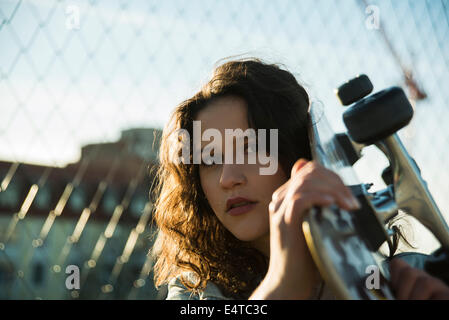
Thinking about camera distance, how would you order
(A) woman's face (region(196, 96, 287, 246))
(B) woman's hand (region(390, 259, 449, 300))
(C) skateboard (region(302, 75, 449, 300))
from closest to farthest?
(C) skateboard (region(302, 75, 449, 300)) → (B) woman's hand (region(390, 259, 449, 300)) → (A) woman's face (region(196, 96, 287, 246))

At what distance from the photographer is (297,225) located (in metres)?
0.46

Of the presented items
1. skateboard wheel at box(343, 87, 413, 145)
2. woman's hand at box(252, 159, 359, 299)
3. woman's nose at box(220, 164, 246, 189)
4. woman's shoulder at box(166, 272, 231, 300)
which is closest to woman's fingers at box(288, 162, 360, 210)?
woman's hand at box(252, 159, 359, 299)

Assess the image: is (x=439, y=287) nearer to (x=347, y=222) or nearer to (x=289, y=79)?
(x=347, y=222)

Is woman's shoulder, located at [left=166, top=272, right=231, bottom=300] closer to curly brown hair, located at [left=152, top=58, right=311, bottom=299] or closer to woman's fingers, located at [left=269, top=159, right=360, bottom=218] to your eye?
curly brown hair, located at [left=152, top=58, right=311, bottom=299]

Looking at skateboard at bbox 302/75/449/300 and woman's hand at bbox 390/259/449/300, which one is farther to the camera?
woman's hand at bbox 390/259/449/300

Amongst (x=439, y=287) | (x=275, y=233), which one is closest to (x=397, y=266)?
(x=439, y=287)

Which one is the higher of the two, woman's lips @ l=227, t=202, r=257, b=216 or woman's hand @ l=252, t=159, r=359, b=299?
woman's lips @ l=227, t=202, r=257, b=216

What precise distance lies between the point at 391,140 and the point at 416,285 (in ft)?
0.58

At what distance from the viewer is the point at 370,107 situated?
530 millimetres

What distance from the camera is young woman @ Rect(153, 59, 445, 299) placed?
29.7 inches

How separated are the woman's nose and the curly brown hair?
8 cm

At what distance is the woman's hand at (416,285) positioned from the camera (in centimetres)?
52

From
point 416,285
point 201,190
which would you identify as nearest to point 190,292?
point 201,190
